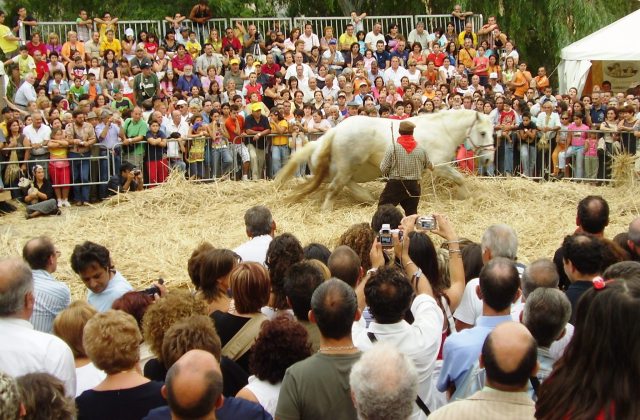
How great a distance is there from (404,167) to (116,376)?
6.99m

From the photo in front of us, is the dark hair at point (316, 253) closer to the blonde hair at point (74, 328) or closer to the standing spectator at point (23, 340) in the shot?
the blonde hair at point (74, 328)

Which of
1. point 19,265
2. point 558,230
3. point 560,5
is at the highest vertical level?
point 560,5

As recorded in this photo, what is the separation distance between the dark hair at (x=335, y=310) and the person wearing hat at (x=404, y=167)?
6611 mm

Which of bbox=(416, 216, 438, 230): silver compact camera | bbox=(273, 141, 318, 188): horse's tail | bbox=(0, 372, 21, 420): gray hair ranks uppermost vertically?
bbox=(273, 141, 318, 188): horse's tail

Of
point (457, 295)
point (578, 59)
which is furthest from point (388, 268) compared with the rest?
point (578, 59)

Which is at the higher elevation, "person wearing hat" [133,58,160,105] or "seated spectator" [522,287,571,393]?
"person wearing hat" [133,58,160,105]

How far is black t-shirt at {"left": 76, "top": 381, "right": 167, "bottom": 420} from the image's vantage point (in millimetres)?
4125

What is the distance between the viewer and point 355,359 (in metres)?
4.19

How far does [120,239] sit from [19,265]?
21.8ft

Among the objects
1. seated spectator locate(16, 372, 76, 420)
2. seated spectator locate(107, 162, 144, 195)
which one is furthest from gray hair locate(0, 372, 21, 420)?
seated spectator locate(107, 162, 144, 195)

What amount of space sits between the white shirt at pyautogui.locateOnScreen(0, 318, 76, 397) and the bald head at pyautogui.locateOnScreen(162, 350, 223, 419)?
37.4 inches

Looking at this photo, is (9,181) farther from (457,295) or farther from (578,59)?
(578,59)

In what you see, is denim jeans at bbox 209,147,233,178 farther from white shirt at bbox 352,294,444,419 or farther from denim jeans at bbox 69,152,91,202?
white shirt at bbox 352,294,444,419

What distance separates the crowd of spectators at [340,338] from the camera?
10.9 feet
